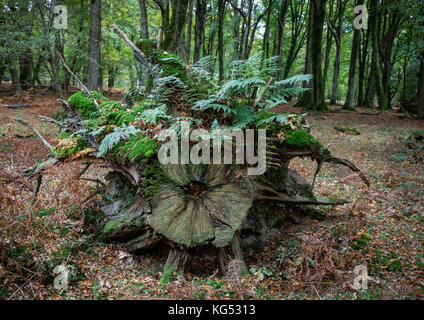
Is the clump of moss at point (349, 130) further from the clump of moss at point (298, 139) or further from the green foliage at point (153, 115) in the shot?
the green foliage at point (153, 115)

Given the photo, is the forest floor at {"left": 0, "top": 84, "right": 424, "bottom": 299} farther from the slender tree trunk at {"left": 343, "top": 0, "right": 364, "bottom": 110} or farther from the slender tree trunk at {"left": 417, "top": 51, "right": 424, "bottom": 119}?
the slender tree trunk at {"left": 343, "top": 0, "right": 364, "bottom": 110}

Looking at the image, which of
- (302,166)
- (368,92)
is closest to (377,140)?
(302,166)

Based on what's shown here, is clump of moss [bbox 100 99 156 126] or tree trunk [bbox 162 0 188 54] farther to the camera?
tree trunk [bbox 162 0 188 54]

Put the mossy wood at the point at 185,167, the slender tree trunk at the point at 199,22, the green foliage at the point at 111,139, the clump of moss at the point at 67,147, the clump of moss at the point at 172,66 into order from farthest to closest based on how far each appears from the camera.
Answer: the slender tree trunk at the point at 199,22 → the clump of moss at the point at 172,66 → the clump of moss at the point at 67,147 → the green foliage at the point at 111,139 → the mossy wood at the point at 185,167

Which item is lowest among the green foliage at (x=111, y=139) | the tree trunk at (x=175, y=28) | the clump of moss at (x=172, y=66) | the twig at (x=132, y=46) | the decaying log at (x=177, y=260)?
the decaying log at (x=177, y=260)

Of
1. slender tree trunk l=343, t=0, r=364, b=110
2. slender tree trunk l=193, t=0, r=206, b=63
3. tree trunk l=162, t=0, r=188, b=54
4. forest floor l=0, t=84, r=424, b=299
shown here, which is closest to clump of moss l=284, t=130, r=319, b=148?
forest floor l=0, t=84, r=424, b=299

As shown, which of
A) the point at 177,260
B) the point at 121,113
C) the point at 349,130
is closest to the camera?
the point at 177,260

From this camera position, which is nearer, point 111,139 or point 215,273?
point 215,273

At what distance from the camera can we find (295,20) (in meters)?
23.0

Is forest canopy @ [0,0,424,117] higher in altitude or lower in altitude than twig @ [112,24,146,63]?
higher

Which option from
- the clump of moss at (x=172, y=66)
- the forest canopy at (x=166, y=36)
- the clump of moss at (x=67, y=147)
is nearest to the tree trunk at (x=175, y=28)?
the forest canopy at (x=166, y=36)

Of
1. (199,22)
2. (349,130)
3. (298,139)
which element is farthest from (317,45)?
(298,139)

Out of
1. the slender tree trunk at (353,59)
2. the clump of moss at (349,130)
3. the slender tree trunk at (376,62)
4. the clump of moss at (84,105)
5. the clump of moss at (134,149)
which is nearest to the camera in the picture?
the clump of moss at (134,149)

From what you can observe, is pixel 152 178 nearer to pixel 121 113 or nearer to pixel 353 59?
pixel 121 113
